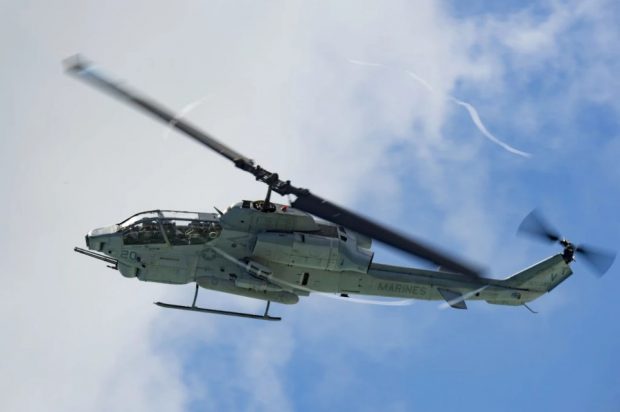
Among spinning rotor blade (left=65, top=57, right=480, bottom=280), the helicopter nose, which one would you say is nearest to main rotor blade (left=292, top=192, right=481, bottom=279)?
spinning rotor blade (left=65, top=57, right=480, bottom=280)

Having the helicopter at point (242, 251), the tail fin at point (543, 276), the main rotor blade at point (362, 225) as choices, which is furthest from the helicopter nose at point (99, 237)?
the tail fin at point (543, 276)

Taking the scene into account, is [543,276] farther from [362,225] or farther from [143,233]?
[143,233]

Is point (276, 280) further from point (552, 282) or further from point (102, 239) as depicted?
point (552, 282)

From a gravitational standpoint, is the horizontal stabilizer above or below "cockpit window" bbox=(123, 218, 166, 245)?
above

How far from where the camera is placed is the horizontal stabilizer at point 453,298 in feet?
111

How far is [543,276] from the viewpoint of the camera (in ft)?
116

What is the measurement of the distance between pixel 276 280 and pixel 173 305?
10.5 ft

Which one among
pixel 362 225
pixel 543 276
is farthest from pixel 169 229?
pixel 543 276

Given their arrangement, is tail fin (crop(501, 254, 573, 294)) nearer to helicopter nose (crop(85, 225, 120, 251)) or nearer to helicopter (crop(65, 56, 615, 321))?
helicopter (crop(65, 56, 615, 321))

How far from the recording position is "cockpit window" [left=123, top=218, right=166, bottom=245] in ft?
103

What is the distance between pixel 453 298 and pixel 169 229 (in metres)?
9.47

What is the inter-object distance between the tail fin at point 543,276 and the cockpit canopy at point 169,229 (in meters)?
10.4

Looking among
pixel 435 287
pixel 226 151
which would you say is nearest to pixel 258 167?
pixel 226 151

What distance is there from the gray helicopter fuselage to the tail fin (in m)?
5.93
